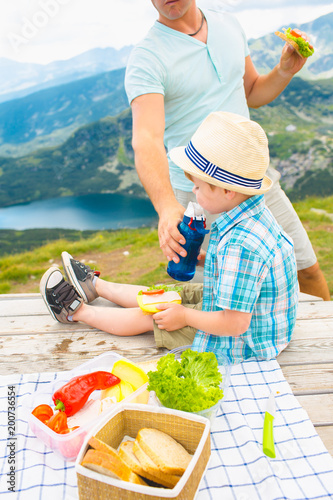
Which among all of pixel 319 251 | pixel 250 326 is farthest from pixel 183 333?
pixel 319 251

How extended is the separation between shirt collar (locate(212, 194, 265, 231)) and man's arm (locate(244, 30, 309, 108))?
1.58 m

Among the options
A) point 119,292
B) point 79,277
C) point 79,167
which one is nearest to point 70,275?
point 79,277

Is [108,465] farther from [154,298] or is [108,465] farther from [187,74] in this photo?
[187,74]

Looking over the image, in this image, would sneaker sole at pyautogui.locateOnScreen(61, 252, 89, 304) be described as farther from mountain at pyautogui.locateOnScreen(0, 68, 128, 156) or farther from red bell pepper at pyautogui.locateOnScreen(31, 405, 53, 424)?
mountain at pyautogui.locateOnScreen(0, 68, 128, 156)

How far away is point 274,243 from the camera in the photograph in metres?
1.99

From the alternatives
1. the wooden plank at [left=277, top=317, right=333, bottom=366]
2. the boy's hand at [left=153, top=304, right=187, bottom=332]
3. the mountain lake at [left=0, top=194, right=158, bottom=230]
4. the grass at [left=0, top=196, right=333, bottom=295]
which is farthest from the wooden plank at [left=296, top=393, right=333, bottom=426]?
the mountain lake at [left=0, top=194, right=158, bottom=230]

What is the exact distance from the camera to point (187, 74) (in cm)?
275

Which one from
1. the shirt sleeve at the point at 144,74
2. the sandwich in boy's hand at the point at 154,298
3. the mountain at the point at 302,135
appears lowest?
the mountain at the point at 302,135

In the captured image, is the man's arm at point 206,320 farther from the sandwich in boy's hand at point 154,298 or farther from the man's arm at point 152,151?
the man's arm at point 152,151

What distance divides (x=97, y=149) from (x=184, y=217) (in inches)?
2191

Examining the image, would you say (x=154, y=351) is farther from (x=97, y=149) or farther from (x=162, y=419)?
(x=97, y=149)

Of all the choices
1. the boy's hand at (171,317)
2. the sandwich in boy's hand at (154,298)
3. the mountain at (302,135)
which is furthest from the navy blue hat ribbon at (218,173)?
the mountain at (302,135)

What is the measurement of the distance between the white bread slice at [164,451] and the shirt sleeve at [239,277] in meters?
0.68

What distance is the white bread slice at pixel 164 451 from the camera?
4.22 feet
